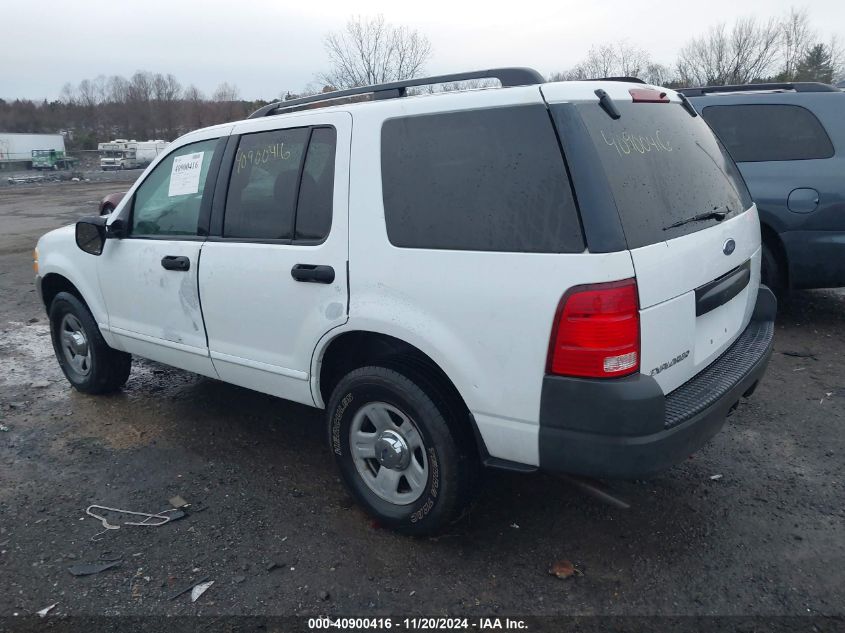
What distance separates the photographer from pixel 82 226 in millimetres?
4465

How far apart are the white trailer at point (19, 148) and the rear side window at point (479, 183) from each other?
60.7 meters

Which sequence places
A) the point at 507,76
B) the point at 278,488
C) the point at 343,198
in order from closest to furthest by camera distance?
the point at 507,76, the point at 343,198, the point at 278,488

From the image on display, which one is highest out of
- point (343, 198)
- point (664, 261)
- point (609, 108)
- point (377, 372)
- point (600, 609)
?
point (609, 108)

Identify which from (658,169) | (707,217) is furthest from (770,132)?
(658,169)

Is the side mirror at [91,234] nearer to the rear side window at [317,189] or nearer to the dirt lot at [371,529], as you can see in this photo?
the dirt lot at [371,529]

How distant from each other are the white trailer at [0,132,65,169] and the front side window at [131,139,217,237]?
58.7 m

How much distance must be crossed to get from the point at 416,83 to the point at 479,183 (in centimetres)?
81

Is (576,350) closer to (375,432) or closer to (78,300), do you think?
(375,432)

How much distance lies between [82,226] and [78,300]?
761 millimetres

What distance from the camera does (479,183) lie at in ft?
9.11

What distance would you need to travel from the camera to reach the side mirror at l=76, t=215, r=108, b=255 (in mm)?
4453

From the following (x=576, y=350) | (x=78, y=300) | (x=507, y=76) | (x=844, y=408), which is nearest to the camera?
(x=576, y=350)

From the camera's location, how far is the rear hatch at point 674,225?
2582mm

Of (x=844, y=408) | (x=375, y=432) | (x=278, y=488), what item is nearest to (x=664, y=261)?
(x=375, y=432)
